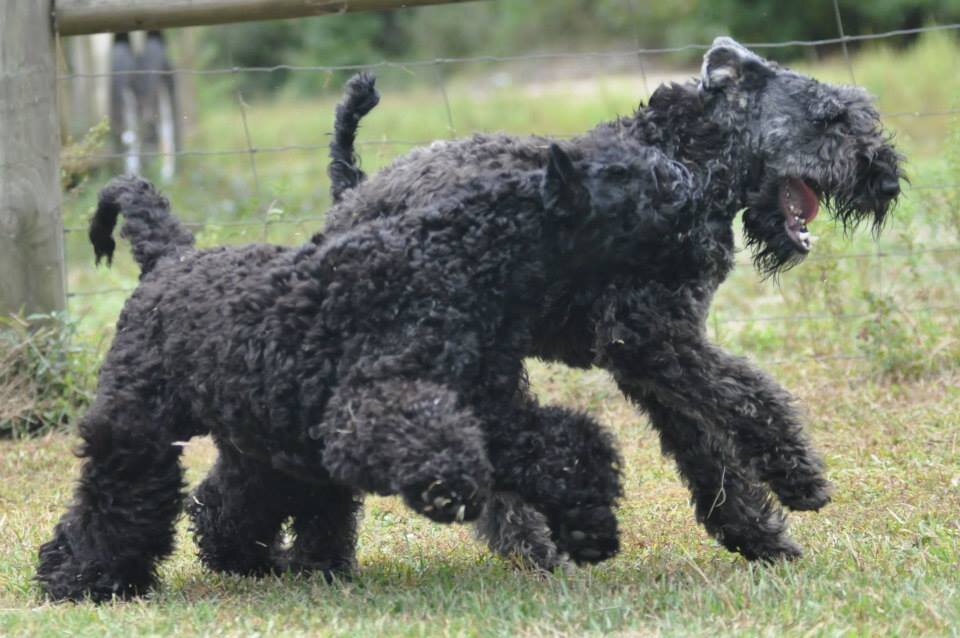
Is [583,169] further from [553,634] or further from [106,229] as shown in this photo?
[106,229]

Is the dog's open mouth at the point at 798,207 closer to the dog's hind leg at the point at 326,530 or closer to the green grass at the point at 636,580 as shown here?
the green grass at the point at 636,580

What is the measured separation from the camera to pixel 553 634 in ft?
12.8

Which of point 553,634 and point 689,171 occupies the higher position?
point 689,171

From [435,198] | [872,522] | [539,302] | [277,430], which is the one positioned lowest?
[872,522]

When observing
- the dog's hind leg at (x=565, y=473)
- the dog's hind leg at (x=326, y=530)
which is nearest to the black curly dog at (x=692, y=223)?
the dog's hind leg at (x=565, y=473)

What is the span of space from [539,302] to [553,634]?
3.31 ft

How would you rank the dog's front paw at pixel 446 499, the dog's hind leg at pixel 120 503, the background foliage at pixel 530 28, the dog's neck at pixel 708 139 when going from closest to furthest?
1. the dog's front paw at pixel 446 499
2. the dog's neck at pixel 708 139
3. the dog's hind leg at pixel 120 503
4. the background foliage at pixel 530 28

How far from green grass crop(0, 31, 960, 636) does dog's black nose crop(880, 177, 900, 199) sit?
2.94 feet

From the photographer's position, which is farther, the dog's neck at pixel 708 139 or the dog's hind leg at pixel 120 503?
the dog's hind leg at pixel 120 503

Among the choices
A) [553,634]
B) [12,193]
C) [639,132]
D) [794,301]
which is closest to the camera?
[553,634]

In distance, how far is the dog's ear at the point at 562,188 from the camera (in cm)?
416

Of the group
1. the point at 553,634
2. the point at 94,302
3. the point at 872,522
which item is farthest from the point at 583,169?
the point at 94,302

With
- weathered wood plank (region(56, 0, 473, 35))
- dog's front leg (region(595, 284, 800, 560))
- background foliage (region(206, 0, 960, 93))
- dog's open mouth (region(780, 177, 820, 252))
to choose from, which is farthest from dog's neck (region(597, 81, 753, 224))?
background foliage (region(206, 0, 960, 93))

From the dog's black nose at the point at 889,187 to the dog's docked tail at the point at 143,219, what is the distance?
2.32 m
